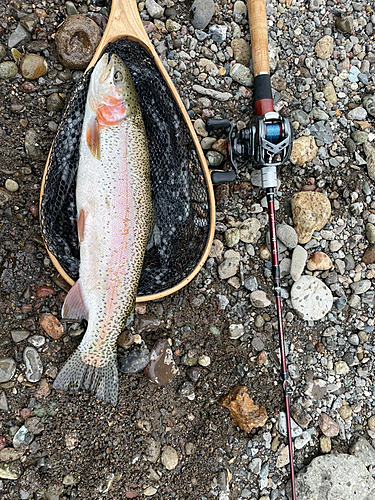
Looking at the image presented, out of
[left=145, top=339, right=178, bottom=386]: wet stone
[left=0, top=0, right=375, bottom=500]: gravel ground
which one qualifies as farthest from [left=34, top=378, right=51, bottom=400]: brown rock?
[left=145, top=339, right=178, bottom=386]: wet stone

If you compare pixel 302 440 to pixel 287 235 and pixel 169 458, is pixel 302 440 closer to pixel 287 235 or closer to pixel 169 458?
pixel 169 458

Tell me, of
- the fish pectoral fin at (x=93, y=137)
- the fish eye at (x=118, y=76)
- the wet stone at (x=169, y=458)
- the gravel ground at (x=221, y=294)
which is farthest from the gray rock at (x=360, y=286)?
the fish eye at (x=118, y=76)

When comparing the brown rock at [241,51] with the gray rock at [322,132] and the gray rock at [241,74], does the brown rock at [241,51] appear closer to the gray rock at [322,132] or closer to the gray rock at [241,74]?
the gray rock at [241,74]

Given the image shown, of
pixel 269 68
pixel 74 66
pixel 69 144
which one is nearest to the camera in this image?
pixel 69 144

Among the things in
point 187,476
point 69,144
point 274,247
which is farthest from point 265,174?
point 187,476

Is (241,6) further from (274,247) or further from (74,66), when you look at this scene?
(274,247)

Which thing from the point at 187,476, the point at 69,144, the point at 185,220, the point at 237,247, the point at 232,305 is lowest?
the point at 187,476

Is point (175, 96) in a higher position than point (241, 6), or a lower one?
lower
